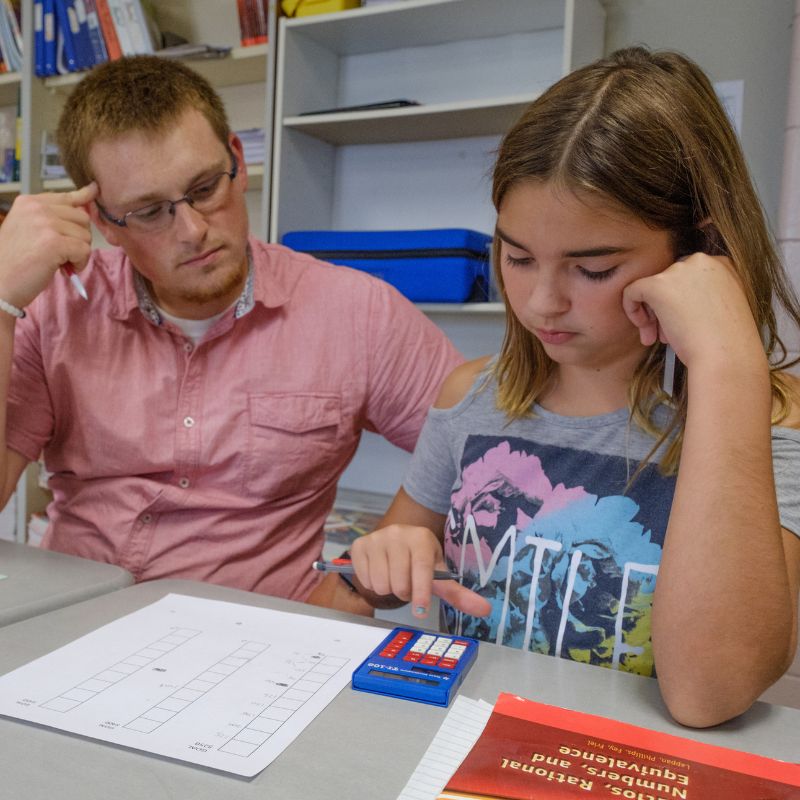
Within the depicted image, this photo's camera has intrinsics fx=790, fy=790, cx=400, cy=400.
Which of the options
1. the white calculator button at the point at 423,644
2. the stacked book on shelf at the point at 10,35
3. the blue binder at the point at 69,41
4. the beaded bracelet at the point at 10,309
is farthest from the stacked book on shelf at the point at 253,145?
the white calculator button at the point at 423,644

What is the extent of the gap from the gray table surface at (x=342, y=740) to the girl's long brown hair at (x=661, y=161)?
27cm

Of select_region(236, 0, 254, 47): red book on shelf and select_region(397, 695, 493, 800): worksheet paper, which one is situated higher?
select_region(236, 0, 254, 47): red book on shelf

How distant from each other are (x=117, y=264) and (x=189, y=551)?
500 millimetres

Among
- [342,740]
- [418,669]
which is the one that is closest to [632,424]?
[418,669]

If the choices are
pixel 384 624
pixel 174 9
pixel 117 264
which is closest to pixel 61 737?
pixel 384 624

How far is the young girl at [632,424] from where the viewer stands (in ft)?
2.13

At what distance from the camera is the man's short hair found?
1.20m

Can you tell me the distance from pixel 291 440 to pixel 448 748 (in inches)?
29.6

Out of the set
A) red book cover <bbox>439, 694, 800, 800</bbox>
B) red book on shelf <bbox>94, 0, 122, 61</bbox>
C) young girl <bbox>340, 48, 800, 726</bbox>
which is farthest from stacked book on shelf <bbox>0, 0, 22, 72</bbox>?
red book cover <bbox>439, 694, 800, 800</bbox>

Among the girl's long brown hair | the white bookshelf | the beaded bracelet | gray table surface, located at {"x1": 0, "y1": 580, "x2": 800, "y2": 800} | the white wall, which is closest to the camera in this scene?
gray table surface, located at {"x1": 0, "y1": 580, "x2": 800, "y2": 800}

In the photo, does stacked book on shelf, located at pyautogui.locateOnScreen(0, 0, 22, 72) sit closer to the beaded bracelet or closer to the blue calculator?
the beaded bracelet

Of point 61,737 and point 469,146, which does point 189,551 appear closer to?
point 61,737

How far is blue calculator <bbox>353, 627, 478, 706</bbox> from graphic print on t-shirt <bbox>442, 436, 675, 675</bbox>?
0.16 metres

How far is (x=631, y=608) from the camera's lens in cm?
81
